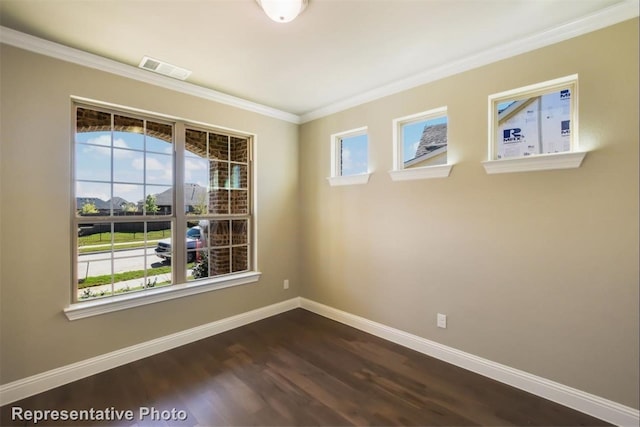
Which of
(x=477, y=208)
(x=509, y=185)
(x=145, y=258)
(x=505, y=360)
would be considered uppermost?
(x=509, y=185)

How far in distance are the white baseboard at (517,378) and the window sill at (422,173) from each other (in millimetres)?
1603

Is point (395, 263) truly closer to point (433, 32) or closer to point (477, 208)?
point (477, 208)

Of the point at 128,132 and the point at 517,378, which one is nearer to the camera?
the point at 517,378

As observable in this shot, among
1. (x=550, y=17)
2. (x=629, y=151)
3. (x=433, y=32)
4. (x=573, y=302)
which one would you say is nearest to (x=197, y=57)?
(x=433, y=32)

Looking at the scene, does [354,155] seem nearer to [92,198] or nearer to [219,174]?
[219,174]

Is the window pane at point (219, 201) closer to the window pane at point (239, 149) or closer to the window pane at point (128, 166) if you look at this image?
the window pane at point (239, 149)

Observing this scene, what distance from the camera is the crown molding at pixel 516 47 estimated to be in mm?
1850

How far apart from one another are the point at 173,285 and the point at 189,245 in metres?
0.45

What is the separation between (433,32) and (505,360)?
8.69ft

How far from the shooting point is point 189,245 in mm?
3166

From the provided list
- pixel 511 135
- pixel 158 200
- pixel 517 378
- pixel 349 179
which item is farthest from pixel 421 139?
pixel 158 200

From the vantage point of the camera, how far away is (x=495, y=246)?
2383mm

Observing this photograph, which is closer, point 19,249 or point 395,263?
point 19,249

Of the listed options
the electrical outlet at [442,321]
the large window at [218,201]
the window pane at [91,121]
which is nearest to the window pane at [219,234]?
the large window at [218,201]
